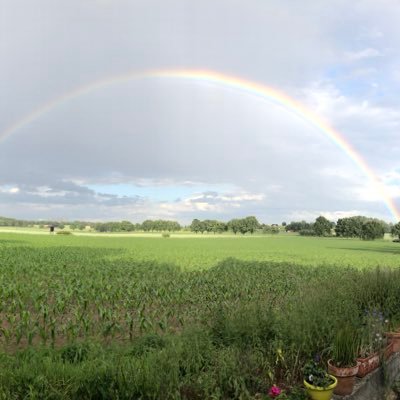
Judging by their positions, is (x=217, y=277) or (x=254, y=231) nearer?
(x=217, y=277)

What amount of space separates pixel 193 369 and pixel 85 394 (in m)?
1.46

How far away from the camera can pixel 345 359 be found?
6.05 m

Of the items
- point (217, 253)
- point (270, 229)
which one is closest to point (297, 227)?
point (270, 229)

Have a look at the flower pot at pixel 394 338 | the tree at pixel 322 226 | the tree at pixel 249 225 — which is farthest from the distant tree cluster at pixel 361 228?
the flower pot at pixel 394 338

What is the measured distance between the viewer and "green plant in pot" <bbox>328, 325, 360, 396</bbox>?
5617mm

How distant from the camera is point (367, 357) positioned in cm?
647

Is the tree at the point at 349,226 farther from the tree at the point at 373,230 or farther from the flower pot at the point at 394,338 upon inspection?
the flower pot at the point at 394,338

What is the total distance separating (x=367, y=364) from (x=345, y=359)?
537mm

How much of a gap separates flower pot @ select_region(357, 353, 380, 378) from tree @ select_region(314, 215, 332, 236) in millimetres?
168444

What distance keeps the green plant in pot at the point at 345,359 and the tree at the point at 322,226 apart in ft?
554

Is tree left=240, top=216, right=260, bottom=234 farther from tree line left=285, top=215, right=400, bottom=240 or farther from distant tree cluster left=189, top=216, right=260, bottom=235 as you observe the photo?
tree line left=285, top=215, right=400, bottom=240

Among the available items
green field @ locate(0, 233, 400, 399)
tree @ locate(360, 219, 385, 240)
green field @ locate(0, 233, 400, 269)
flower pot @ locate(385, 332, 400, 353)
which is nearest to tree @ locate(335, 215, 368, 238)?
tree @ locate(360, 219, 385, 240)

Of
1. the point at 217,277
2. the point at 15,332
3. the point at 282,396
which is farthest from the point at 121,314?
the point at 217,277

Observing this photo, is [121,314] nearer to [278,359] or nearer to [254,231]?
[278,359]
